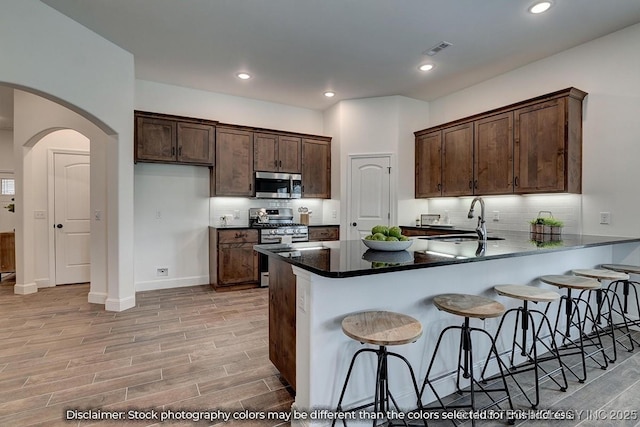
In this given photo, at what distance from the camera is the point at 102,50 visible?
3490 millimetres

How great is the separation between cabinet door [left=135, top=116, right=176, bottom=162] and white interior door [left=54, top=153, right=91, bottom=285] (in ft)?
5.41

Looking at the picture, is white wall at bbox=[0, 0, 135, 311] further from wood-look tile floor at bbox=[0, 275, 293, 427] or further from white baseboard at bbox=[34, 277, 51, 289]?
white baseboard at bbox=[34, 277, 51, 289]

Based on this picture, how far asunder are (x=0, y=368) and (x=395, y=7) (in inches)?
175

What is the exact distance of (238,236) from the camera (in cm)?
467

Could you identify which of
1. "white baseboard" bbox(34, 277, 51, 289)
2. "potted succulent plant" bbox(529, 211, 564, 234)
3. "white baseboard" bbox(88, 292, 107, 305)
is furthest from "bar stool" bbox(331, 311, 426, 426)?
"white baseboard" bbox(34, 277, 51, 289)

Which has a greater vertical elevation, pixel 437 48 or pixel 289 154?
pixel 437 48

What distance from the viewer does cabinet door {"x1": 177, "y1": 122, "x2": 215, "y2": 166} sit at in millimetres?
4508

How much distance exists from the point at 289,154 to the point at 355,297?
395 centimetres

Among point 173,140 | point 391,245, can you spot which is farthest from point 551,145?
point 173,140

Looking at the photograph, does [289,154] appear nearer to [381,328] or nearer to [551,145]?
[551,145]

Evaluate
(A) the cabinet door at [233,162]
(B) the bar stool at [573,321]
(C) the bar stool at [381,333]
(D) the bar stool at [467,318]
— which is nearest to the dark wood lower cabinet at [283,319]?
(C) the bar stool at [381,333]

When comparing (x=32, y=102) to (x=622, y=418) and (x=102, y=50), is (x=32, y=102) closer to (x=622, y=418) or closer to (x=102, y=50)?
(x=102, y=50)

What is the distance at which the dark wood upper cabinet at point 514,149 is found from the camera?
3467 mm

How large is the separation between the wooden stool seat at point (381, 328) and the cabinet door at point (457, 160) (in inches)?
138
